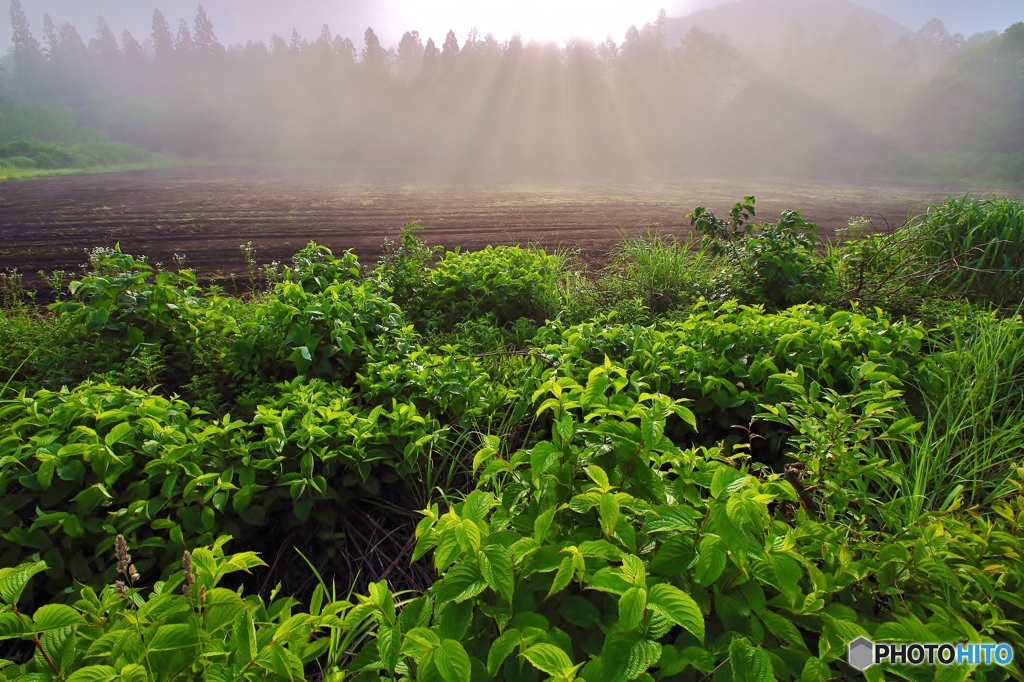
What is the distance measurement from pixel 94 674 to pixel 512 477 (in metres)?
0.99

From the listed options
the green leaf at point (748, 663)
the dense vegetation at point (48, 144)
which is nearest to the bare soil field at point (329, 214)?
the green leaf at point (748, 663)

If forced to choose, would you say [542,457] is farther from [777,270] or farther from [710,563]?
[777,270]

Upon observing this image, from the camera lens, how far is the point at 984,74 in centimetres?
3931

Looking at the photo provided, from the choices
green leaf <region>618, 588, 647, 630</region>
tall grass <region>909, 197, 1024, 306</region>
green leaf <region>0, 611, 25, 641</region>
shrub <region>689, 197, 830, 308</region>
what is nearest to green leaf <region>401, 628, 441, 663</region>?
green leaf <region>618, 588, 647, 630</region>

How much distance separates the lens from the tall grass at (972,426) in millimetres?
2014

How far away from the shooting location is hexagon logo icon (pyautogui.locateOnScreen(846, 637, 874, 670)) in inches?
36.5

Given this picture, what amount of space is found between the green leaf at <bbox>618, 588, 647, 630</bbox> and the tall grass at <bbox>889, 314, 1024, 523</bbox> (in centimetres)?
143

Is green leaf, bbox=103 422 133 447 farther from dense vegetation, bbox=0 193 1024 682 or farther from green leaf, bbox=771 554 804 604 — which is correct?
green leaf, bbox=771 554 804 604

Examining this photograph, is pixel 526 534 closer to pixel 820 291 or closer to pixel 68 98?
pixel 820 291

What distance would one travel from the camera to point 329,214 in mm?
11023

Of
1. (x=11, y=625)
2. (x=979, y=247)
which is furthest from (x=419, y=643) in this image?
(x=979, y=247)

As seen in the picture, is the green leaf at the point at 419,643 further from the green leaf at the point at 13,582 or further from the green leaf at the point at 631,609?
the green leaf at the point at 13,582

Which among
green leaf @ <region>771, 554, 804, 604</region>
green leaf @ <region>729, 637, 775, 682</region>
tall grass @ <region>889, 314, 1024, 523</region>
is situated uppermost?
green leaf @ <region>771, 554, 804, 604</region>

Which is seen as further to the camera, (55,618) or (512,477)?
(512,477)
